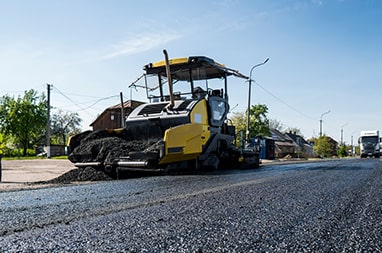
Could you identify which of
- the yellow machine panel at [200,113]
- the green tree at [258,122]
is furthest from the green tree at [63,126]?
the yellow machine panel at [200,113]

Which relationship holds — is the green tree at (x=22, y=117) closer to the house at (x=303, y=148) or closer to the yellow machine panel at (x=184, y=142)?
the house at (x=303, y=148)

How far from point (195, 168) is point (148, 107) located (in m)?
2.08

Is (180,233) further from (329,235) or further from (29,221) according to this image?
(29,221)

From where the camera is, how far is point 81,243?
Result: 6.93 ft

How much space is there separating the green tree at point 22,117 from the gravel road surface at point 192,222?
47.9 meters

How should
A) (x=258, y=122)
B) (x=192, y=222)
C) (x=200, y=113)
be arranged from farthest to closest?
(x=258, y=122) → (x=200, y=113) → (x=192, y=222)

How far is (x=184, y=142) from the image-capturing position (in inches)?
288

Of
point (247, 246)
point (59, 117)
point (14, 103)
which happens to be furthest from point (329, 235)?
point (59, 117)

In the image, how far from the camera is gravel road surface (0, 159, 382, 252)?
2.09 meters

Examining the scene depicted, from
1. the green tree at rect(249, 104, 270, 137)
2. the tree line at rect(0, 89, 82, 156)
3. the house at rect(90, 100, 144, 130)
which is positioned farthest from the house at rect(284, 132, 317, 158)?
the tree line at rect(0, 89, 82, 156)

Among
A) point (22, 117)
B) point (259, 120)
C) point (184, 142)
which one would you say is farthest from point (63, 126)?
point (184, 142)

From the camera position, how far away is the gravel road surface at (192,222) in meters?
2.09

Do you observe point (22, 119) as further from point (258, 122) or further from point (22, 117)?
point (258, 122)

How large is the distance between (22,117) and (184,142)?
46.6m
